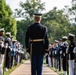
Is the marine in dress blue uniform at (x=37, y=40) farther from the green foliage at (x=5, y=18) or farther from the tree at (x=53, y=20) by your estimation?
the tree at (x=53, y=20)

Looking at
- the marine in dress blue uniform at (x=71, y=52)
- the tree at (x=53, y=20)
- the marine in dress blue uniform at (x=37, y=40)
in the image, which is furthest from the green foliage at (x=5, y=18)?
the marine in dress blue uniform at (x=37, y=40)

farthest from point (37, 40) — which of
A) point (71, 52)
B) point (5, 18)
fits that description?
point (5, 18)

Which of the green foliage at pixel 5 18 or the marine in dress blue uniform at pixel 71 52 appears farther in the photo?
the green foliage at pixel 5 18

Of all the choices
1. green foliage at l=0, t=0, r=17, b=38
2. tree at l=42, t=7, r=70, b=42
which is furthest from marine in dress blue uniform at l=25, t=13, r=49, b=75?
tree at l=42, t=7, r=70, b=42

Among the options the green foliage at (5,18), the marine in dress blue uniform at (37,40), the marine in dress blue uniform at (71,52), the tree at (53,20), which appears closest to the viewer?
the marine in dress blue uniform at (37,40)

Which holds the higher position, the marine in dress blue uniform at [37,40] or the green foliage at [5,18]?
the green foliage at [5,18]

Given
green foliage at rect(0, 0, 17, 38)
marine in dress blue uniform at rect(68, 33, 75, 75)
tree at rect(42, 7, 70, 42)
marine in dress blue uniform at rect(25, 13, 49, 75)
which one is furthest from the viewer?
tree at rect(42, 7, 70, 42)

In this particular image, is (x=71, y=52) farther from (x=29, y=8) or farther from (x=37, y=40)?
(x=29, y=8)

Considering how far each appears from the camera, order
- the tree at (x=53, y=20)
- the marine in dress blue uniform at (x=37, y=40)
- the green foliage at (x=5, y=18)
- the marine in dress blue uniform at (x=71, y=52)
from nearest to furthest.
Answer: the marine in dress blue uniform at (x=37, y=40) < the marine in dress blue uniform at (x=71, y=52) < the green foliage at (x=5, y=18) < the tree at (x=53, y=20)

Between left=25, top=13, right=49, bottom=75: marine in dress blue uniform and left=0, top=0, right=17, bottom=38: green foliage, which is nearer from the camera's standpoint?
left=25, top=13, right=49, bottom=75: marine in dress blue uniform

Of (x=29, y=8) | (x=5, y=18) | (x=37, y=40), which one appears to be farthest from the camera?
(x=29, y=8)

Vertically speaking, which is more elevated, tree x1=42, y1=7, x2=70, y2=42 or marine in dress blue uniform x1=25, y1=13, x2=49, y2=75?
tree x1=42, y1=7, x2=70, y2=42

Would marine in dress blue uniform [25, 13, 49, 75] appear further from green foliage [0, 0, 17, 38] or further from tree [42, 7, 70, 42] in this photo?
tree [42, 7, 70, 42]

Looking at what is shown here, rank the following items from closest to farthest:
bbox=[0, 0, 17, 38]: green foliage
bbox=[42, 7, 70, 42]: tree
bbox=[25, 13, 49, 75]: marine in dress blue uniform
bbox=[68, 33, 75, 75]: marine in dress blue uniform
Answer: bbox=[25, 13, 49, 75]: marine in dress blue uniform < bbox=[68, 33, 75, 75]: marine in dress blue uniform < bbox=[0, 0, 17, 38]: green foliage < bbox=[42, 7, 70, 42]: tree
